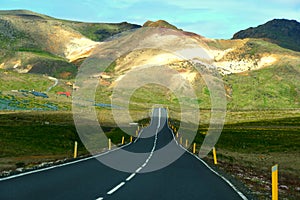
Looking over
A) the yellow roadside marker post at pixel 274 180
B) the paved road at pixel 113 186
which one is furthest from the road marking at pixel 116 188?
the yellow roadside marker post at pixel 274 180

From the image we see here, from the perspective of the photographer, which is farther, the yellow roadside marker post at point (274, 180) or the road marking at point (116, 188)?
the road marking at point (116, 188)

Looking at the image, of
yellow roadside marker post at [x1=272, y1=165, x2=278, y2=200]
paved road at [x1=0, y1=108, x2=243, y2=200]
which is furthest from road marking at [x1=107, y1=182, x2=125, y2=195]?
yellow roadside marker post at [x1=272, y1=165, x2=278, y2=200]

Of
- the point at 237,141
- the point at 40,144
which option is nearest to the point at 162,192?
the point at 40,144

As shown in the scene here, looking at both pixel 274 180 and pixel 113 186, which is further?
pixel 113 186

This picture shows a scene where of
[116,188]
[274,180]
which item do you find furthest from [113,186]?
[274,180]

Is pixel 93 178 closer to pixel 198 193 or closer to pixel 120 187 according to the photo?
pixel 120 187

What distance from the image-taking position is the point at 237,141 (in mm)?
73812

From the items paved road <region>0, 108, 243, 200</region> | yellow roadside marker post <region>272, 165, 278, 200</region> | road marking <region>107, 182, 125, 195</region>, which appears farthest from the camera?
road marking <region>107, 182, 125, 195</region>

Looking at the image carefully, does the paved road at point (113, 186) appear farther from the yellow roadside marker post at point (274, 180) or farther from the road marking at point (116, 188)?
the yellow roadside marker post at point (274, 180)

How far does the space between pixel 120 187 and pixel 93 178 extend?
3.25m

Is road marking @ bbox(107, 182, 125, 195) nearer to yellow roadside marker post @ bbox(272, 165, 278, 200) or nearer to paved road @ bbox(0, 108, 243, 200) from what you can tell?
paved road @ bbox(0, 108, 243, 200)

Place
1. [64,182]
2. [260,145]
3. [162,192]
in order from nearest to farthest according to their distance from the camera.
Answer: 1. [162,192]
2. [64,182]
3. [260,145]

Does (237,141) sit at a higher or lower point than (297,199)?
lower

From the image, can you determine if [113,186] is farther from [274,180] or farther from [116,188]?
[274,180]
